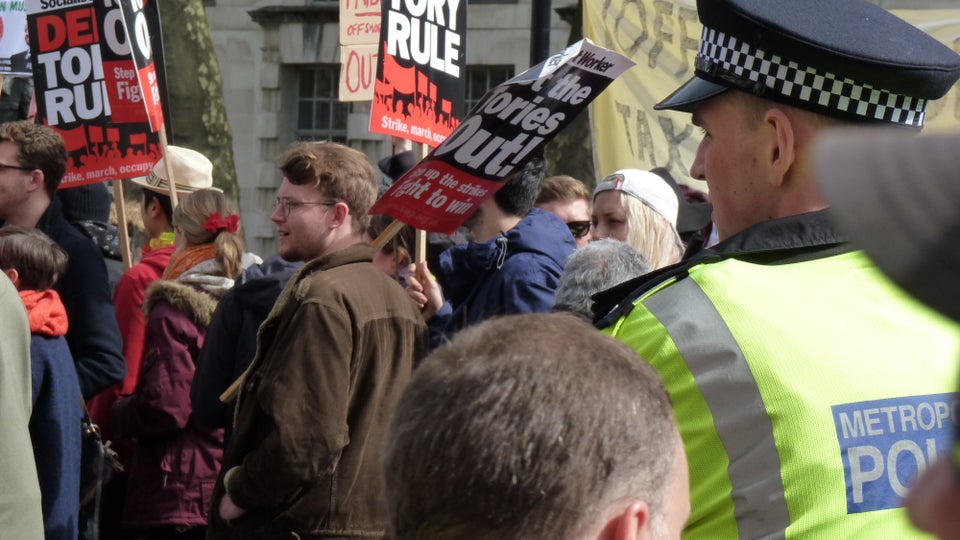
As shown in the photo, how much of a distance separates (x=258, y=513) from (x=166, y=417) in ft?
4.51

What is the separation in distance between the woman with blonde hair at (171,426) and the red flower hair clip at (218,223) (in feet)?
0.94

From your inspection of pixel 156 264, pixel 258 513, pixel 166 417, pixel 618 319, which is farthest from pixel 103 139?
pixel 618 319

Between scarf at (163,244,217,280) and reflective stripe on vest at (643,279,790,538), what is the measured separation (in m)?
4.05

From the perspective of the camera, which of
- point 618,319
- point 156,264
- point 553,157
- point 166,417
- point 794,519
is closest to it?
point 794,519

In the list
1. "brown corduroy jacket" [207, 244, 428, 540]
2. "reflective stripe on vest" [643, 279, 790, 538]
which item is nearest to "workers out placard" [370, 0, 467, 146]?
"brown corduroy jacket" [207, 244, 428, 540]

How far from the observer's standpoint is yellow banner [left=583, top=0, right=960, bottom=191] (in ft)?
21.8

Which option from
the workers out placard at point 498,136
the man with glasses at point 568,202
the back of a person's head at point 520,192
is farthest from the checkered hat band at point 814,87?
the man with glasses at point 568,202

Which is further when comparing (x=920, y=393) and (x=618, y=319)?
(x=618, y=319)

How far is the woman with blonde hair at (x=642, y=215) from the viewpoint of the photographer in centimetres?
491

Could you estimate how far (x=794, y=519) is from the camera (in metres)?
1.90

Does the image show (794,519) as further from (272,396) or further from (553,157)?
(553,157)

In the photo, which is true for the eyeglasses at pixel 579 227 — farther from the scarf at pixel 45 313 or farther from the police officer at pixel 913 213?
the police officer at pixel 913 213

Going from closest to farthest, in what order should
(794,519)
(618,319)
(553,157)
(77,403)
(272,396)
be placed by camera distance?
(794,519), (618,319), (272,396), (77,403), (553,157)

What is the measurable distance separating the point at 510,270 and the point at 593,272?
1.20 metres
